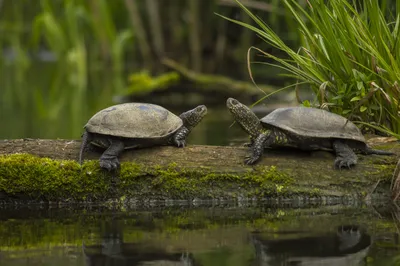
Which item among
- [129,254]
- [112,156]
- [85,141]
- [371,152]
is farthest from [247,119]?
[129,254]

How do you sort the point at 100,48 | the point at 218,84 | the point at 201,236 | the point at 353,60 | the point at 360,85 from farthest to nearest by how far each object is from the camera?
the point at 100,48
the point at 218,84
the point at 353,60
the point at 360,85
the point at 201,236

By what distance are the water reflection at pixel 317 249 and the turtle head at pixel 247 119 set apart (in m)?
1.40

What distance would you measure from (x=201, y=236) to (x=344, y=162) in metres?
1.54

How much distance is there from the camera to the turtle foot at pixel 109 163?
607cm

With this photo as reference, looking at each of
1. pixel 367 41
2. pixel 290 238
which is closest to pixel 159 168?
pixel 290 238

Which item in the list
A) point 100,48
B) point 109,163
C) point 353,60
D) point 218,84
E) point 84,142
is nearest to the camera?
point 109,163

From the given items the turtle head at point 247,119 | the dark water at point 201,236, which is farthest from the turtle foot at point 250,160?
the dark water at point 201,236

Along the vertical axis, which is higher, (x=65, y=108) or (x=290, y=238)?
(x=65, y=108)

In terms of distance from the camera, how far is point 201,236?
16.8ft

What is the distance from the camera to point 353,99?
6.73 metres

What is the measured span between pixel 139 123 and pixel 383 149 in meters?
1.89

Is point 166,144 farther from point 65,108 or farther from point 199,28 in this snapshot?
point 199,28

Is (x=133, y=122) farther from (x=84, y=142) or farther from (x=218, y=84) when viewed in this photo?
(x=218, y=84)

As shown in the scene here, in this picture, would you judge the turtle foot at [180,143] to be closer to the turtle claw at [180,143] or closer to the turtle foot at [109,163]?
the turtle claw at [180,143]
